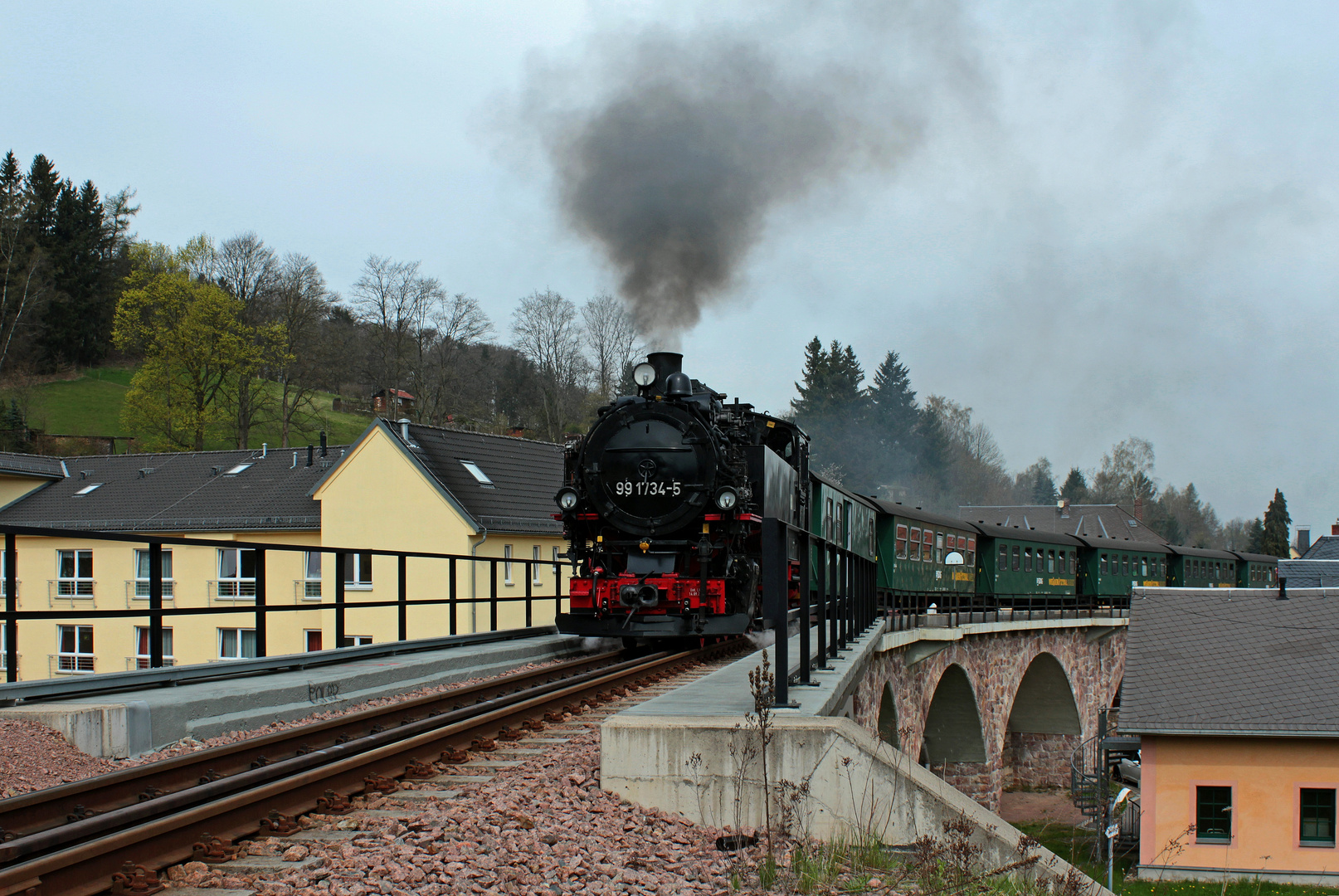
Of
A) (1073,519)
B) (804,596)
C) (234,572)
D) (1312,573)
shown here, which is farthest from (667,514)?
(1073,519)

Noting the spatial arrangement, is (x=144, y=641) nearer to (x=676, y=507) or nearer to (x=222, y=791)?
(x=676, y=507)

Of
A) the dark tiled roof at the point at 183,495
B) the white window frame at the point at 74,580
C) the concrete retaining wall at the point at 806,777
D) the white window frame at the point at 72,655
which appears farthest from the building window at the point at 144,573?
the concrete retaining wall at the point at 806,777

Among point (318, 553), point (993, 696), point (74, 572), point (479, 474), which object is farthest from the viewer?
point (74, 572)

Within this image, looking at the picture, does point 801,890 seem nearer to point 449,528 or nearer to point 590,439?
point 590,439

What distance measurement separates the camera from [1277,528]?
257ft

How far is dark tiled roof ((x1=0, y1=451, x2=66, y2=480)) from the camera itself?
33.9 metres

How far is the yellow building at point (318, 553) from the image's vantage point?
2658 cm

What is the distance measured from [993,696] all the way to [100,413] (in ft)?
145

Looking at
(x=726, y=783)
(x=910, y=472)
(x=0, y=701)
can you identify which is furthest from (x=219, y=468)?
(x=910, y=472)

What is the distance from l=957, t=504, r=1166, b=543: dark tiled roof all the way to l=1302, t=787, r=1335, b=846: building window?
153ft

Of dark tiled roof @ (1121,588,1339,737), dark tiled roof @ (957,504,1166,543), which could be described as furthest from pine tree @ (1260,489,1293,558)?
dark tiled roof @ (1121,588,1339,737)

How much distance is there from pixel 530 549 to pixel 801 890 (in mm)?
24620

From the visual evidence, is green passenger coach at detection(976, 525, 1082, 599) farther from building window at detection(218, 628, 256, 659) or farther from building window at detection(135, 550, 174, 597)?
building window at detection(135, 550, 174, 597)

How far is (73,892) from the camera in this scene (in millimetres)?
3465
